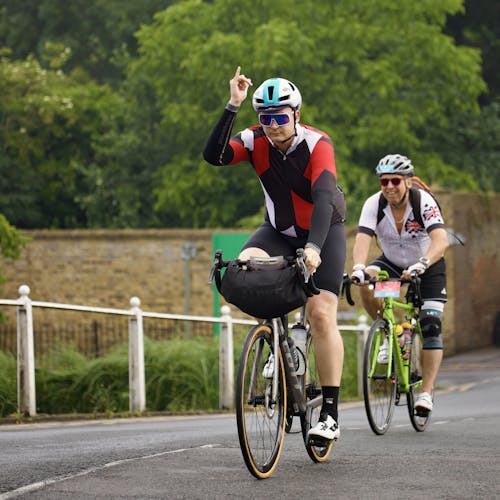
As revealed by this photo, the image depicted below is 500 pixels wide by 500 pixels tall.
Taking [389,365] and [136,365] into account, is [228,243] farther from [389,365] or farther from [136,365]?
[389,365]

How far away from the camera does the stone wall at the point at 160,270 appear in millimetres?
26688

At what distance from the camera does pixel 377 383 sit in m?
9.55

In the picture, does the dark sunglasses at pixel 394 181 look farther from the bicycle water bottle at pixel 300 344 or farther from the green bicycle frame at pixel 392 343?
the bicycle water bottle at pixel 300 344

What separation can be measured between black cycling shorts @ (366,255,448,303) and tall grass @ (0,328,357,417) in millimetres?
5727

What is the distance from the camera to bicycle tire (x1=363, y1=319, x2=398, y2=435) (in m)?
9.18

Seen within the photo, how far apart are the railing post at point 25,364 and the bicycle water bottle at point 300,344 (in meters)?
6.05

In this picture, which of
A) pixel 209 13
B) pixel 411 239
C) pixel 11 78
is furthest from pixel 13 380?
pixel 11 78

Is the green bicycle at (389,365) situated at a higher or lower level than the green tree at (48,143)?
lower

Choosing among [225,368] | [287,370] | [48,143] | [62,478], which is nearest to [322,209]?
[287,370]

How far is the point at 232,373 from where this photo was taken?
1542 centimetres

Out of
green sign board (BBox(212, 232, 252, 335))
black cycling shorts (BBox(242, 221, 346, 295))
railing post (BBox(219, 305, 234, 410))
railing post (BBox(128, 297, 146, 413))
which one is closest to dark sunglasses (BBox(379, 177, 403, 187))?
black cycling shorts (BBox(242, 221, 346, 295))

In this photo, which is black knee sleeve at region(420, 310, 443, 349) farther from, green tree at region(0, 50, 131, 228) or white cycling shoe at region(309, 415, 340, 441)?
green tree at region(0, 50, 131, 228)

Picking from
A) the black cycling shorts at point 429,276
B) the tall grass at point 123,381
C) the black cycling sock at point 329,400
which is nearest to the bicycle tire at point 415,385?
the black cycling shorts at point 429,276

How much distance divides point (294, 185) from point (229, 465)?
1.42m
